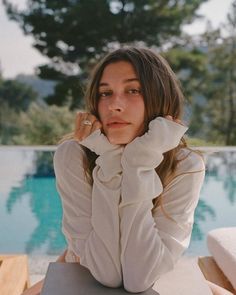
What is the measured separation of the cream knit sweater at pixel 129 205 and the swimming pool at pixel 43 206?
2770 mm

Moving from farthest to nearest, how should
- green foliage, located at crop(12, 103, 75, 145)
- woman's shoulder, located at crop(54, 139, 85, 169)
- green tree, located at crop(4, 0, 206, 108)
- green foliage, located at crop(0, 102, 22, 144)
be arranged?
green foliage, located at crop(0, 102, 22, 144) → green foliage, located at crop(12, 103, 75, 145) → green tree, located at crop(4, 0, 206, 108) → woman's shoulder, located at crop(54, 139, 85, 169)

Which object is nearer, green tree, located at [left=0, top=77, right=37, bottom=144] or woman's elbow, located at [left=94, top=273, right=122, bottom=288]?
woman's elbow, located at [left=94, top=273, right=122, bottom=288]

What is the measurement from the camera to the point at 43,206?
6234mm

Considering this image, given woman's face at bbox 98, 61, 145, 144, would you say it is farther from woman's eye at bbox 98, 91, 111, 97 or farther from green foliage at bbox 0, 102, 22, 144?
green foliage at bbox 0, 102, 22, 144

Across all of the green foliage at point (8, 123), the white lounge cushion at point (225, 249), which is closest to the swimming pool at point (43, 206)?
the white lounge cushion at point (225, 249)

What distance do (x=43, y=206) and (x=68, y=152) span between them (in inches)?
191

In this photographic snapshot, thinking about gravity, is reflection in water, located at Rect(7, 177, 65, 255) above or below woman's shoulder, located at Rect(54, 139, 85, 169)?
below

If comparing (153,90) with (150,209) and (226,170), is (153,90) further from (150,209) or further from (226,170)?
(226,170)

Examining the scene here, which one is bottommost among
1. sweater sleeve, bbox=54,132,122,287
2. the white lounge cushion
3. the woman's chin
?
the white lounge cushion

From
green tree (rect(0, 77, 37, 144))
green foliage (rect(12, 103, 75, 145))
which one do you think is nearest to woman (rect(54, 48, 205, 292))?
green foliage (rect(12, 103, 75, 145))

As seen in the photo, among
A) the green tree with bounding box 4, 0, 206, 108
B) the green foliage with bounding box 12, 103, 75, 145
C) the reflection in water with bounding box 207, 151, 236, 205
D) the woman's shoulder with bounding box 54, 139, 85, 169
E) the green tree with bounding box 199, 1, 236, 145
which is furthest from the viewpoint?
the green tree with bounding box 199, 1, 236, 145

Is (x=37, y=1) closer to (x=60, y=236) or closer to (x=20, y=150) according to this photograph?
(x=20, y=150)

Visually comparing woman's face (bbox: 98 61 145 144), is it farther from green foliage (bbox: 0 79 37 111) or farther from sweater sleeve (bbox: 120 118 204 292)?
green foliage (bbox: 0 79 37 111)

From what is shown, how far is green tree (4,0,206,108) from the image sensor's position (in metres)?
13.9
